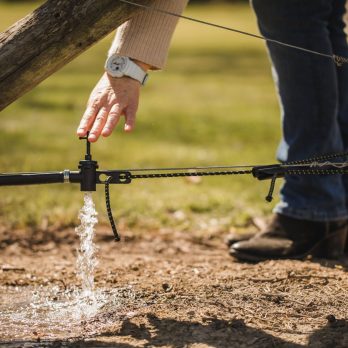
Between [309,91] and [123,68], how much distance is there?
119 centimetres

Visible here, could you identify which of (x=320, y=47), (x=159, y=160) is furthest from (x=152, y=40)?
(x=159, y=160)

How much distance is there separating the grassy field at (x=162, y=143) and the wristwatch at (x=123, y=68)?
1.95 metres

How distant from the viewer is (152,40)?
314 cm

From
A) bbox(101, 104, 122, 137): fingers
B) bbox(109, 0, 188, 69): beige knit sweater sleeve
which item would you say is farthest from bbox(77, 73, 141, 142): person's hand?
bbox(109, 0, 188, 69): beige knit sweater sleeve

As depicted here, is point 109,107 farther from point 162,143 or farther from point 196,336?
point 162,143

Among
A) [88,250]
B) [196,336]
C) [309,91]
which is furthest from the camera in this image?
[309,91]

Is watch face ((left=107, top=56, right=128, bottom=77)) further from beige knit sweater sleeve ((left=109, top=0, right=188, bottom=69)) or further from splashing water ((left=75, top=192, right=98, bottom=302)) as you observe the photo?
splashing water ((left=75, top=192, right=98, bottom=302))

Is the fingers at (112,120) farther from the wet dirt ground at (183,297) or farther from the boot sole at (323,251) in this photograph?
the boot sole at (323,251)

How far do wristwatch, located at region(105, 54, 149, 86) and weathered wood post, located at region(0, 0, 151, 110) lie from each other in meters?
0.11

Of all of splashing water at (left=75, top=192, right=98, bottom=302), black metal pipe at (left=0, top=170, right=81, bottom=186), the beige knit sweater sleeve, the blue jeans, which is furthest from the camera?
the blue jeans

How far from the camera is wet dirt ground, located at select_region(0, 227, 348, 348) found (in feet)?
8.96

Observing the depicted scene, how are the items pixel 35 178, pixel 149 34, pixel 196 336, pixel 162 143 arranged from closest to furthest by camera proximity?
pixel 196 336 < pixel 35 178 < pixel 149 34 < pixel 162 143

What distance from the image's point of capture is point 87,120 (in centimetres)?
296

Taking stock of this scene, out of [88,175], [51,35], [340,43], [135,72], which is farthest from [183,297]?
[340,43]
